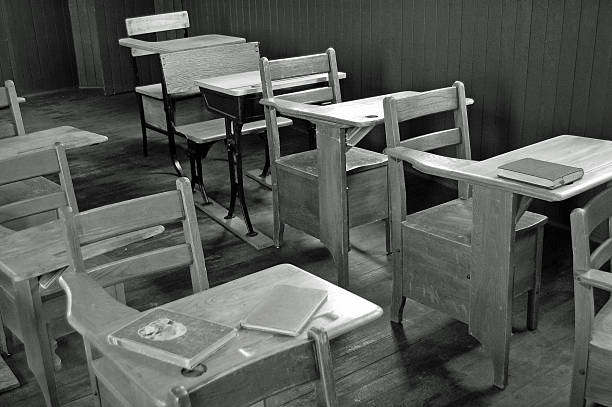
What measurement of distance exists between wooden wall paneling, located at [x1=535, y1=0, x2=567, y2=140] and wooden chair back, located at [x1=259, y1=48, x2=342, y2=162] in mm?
1074

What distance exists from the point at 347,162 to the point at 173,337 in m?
2.18

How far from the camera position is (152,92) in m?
5.24

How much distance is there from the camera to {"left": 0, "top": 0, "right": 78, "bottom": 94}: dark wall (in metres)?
7.70

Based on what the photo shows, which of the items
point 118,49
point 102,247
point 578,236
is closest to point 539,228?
point 578,236

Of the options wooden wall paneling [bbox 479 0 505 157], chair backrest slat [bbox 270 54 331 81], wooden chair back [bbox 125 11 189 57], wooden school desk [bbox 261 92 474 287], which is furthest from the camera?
wooden chair back [bbox 125 11 189 57]

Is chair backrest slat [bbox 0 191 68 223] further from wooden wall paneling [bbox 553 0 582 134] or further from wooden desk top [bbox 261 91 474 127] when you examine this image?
wooden wall paneling [bbox 553 0 582 134]

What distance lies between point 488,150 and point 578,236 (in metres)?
2.37

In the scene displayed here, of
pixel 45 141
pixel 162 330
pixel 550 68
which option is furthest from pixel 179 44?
pixel 162 330

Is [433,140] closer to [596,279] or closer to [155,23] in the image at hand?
[596,279]

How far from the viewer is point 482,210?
2.56m

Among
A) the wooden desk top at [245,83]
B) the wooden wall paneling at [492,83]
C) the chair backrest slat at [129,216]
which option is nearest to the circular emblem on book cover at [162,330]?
the chair backrest slat at [129,216]

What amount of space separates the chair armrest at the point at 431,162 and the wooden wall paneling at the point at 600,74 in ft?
4.37

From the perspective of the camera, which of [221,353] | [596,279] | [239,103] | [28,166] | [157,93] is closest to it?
[221,353]

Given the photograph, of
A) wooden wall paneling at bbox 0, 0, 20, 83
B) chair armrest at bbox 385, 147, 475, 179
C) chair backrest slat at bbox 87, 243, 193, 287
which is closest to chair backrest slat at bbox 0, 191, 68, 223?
chair backrest slat at bbox 87, 243, 193, 287
